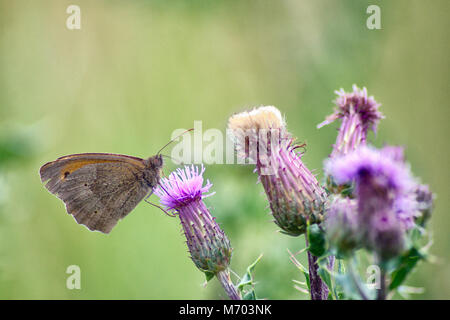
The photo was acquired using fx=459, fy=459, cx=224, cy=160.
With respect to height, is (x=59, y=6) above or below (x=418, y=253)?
above

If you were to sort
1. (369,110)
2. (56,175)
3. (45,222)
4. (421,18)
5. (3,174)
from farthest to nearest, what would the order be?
(421,18) → (45,222) → (3,174) → (56,175) → (369,110)

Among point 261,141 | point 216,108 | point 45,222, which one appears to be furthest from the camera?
point 216,108

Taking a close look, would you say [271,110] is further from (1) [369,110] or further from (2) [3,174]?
(2) [3,174]

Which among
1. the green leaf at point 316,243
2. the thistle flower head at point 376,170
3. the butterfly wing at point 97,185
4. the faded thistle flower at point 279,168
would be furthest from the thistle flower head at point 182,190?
the thistle flower head at point 376,170

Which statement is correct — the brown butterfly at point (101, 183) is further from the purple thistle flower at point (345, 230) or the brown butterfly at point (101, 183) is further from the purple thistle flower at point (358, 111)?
the purple thistle flower at point (345, 230)

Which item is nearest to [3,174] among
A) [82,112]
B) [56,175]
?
[56,175]

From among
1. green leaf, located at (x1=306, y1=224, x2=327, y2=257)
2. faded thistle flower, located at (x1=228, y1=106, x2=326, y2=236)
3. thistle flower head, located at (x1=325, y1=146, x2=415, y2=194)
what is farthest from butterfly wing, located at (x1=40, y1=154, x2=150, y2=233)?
thistle flower head, located at (x1=325, y1=146, x2=415, y2=194)

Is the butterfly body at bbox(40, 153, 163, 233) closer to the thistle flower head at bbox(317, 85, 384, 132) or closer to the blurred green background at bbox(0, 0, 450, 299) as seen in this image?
the blurred green background at bbox(0, 0, 450, 299)
